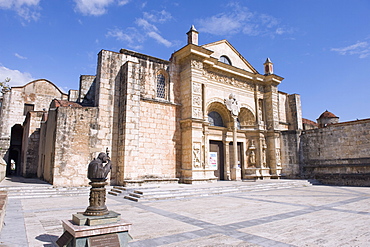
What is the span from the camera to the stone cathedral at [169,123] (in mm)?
12578

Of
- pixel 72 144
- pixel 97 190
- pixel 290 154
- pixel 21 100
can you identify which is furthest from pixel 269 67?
pixel 21 100

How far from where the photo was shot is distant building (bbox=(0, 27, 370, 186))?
1259 cm

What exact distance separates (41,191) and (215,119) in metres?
11.2

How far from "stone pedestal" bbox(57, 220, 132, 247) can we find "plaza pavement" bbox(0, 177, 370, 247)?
795 mm

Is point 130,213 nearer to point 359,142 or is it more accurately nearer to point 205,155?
point 205,155

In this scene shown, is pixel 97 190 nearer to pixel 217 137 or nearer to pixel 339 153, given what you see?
pixel 217 137

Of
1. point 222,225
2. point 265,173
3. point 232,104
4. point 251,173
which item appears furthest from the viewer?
point 265,173

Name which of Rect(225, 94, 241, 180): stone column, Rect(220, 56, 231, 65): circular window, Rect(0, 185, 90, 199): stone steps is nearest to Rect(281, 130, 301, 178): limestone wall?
Rect(225, 94, 241, 180): stone column

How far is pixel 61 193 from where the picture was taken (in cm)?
1086

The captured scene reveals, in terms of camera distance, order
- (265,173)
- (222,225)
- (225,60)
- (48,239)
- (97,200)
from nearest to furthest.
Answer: (97,200), (48,239), (222,225), (225,60), (265,173)

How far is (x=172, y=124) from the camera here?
14.9m

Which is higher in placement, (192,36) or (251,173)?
(192,36)

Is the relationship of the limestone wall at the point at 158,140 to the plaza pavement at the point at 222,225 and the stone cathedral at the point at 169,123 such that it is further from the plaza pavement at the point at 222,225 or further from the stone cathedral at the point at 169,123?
the plaza pavement at the point at 222,225

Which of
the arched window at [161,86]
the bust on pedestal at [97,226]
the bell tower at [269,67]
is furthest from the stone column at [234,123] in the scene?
the bust on pedestal at [97,226]
